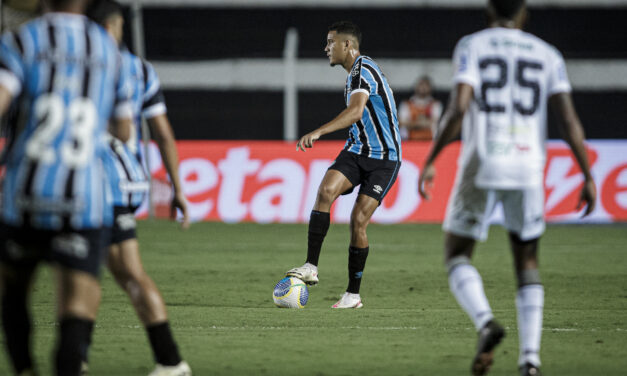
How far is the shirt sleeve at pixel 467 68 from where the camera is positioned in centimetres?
494

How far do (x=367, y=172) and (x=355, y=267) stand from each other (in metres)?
0.81

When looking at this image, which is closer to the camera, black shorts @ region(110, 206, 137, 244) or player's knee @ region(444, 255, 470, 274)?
black shorts @ region(110, 206, 137, 244)

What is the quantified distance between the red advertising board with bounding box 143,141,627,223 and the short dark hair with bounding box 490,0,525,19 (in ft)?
34.6

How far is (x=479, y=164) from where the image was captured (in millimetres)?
5031

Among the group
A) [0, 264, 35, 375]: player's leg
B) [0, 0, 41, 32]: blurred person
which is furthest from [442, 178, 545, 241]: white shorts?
[0, 0, 41, 32]: blurred person

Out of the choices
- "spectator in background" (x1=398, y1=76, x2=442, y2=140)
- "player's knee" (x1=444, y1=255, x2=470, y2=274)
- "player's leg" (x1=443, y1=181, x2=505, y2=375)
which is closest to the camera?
"player's leg" (x1=443, y1=181, x2=505, y2=375)

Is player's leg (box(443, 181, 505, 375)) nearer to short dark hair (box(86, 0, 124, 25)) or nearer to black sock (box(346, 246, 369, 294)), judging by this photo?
short dark hair (box(86, 0, 124, 25))

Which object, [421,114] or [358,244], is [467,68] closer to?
[358,244]

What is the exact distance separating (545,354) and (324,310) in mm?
2289

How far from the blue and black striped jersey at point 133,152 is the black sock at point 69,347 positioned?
1.33m

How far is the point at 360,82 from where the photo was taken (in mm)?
8281

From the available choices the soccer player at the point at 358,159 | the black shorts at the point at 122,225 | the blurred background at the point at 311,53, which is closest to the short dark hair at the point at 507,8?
the black shorts at the point at 122,225

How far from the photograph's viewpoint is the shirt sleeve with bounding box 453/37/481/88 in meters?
4.94

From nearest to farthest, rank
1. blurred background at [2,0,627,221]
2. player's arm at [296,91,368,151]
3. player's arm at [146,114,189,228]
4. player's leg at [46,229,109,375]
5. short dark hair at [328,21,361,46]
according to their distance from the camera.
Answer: player's leg at [46,229,109,375] < player's arm at [146,114,189,228] < player's arm at [296,91,368,151] < short dark hair at [328,21,361,46] < blurred background at [2,0,627,221]
